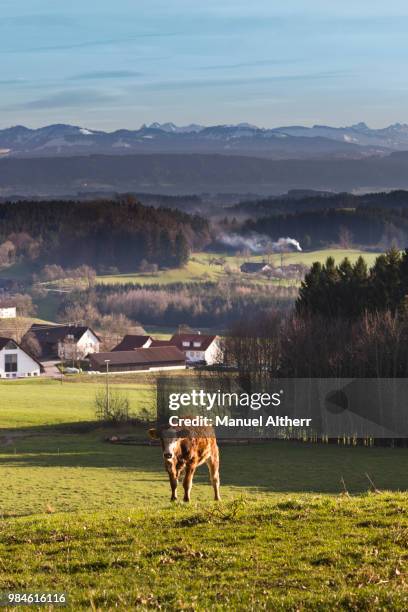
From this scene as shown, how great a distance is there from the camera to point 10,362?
364 ft

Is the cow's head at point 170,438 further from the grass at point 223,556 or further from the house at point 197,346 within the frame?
the house at point 197,346

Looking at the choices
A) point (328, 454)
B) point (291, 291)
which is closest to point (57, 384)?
point (328, 454)

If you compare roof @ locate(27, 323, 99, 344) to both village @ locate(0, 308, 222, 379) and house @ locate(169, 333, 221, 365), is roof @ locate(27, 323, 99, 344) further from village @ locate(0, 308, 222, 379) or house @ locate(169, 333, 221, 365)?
house @ locate(169, 333, 221, 365)

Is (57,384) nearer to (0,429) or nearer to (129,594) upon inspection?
(0,429)

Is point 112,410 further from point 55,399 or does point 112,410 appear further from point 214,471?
point 214,471

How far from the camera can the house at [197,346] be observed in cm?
12062

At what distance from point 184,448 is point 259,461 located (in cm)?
2760

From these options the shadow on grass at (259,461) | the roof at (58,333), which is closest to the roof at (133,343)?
the roof at (58,333)

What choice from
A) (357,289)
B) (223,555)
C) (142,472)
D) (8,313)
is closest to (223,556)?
(223,555)

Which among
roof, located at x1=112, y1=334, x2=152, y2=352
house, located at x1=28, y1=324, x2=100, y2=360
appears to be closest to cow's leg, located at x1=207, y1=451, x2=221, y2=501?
roof, located at x1=112, y1=334, x2=152, y2=352

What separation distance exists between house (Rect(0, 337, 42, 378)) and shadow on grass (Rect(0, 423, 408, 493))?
51.7 m

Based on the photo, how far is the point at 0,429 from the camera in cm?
6188

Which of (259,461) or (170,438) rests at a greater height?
(170,438)

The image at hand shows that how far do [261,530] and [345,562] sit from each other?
6.19 feet
